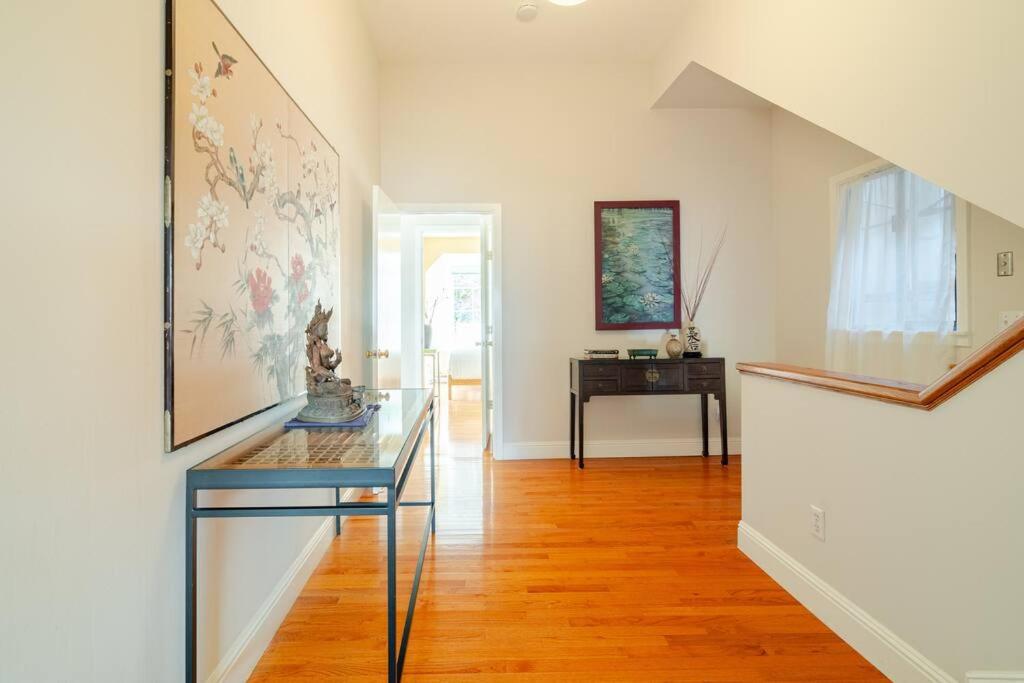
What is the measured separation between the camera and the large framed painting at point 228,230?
1.14 metres

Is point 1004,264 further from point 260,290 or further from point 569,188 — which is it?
point 260,290

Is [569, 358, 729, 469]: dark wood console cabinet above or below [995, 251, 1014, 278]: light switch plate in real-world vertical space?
below

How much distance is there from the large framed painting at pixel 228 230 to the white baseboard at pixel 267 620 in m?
0.67

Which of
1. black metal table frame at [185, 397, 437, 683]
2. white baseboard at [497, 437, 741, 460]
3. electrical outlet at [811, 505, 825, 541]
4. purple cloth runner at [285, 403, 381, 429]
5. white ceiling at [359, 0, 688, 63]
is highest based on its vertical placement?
white ceiling at [359, 0, 688, 63]

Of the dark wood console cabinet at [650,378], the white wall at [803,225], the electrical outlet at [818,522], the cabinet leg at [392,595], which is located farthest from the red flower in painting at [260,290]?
the white wall at [803,225]

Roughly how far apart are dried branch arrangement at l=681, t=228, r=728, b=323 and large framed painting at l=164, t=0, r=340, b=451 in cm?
288

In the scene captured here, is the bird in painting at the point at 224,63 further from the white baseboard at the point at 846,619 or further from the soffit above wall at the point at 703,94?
the soffit above wall at the point at 703,94

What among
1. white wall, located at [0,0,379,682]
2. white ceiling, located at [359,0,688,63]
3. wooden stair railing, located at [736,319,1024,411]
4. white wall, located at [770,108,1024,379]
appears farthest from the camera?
white wall, located at [770,108,1024,379]

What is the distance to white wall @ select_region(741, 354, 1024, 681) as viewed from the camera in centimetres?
114

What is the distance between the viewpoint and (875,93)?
1729 millimetres

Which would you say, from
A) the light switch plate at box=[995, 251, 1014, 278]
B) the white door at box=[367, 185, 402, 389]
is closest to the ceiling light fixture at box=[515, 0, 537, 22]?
the white door at box=[367, 185, 402, 389]

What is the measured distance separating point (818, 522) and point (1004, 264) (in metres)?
1.78

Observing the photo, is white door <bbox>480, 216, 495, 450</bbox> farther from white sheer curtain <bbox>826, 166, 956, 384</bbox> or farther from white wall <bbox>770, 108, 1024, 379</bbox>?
white sheer curtain <bbox>826, 166, 956, 384</bbox>

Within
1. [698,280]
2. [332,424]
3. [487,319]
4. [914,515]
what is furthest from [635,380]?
[332,424]
